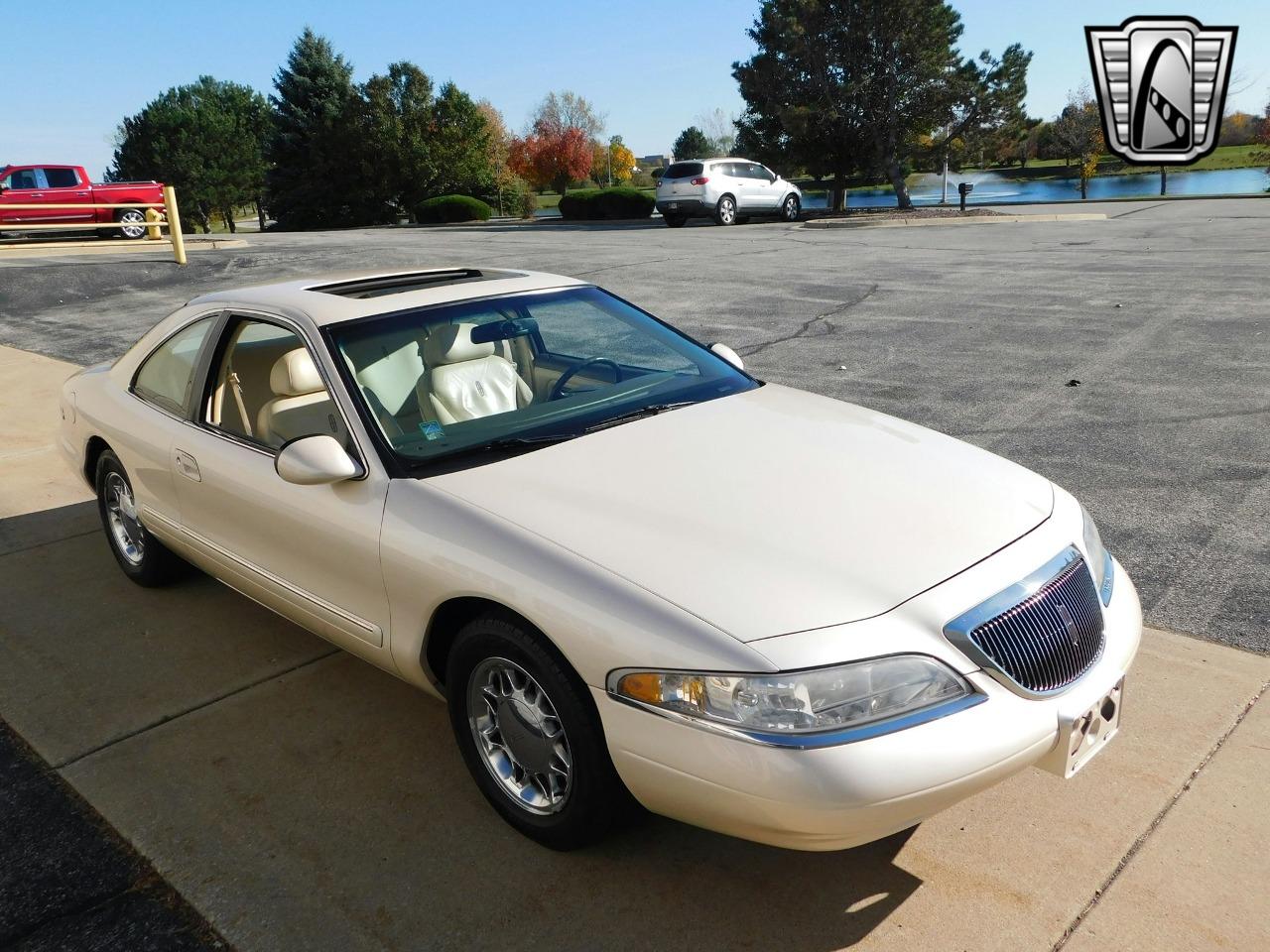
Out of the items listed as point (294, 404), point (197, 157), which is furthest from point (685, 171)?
point (197, 157)

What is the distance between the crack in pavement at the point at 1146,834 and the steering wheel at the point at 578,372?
2.27m

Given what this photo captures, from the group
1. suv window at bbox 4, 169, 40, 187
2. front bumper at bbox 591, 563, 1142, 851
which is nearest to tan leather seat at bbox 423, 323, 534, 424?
front bumper at bbox 591, 563, 1142, 851

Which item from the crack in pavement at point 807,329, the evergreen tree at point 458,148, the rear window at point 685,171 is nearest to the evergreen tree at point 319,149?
the evergreen tree at point 458,148

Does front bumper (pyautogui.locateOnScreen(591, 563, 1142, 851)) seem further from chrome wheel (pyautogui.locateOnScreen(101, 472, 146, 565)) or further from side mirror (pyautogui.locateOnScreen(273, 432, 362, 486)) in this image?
chrome wheel (pyautogui.locateOnScreen(101, 472, 146, 565))

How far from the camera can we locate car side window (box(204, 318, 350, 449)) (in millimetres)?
3859

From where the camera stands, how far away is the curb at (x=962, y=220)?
25531mm

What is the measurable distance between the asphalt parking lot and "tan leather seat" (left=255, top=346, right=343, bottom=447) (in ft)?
6.08

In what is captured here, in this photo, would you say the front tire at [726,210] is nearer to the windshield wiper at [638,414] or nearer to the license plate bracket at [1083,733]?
the windshield wiper at [638,414]

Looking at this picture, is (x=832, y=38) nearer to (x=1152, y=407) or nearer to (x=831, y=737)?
(x=1152, y=407)

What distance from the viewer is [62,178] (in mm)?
26781

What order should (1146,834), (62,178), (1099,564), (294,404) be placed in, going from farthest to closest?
(62,178)
(294,404)
(1099,564)
(1146,834)

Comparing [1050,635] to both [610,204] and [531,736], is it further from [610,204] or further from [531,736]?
[610,204]

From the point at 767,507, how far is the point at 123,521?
352 cm

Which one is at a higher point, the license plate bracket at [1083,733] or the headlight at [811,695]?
the headlight at [811,695]
